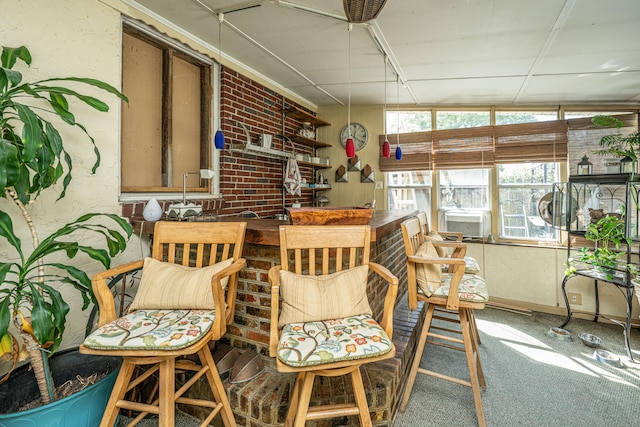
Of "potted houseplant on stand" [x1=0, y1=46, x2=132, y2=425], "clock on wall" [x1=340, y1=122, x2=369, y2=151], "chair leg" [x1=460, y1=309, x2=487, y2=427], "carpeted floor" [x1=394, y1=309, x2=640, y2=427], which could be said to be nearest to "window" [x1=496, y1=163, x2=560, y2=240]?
"carpeted floor" [x1=394, y1=309, x2=640, y2=427]

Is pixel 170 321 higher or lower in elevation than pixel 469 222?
lower

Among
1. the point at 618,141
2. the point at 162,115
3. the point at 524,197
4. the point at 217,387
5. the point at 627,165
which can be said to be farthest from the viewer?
the point at 524,197

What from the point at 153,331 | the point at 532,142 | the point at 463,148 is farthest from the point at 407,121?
the point at 153,331

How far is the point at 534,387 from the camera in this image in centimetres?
199

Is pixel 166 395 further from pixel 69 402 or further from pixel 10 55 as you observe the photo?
pixel 10 55

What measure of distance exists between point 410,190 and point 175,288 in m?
3.43

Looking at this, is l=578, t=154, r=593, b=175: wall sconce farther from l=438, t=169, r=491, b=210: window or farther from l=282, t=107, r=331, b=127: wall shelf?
l=282, t=107, r=331, b=127: wall shelf

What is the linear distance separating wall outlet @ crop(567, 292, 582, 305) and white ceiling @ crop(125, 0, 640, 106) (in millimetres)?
2227

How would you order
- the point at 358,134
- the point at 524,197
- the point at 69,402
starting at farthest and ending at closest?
the point at 358,134 → the point at 524,197 → the point at 69,402

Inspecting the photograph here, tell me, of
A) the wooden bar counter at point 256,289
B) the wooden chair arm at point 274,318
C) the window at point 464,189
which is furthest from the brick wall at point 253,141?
the window at point 464,189

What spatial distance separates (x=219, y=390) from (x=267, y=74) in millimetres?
3024

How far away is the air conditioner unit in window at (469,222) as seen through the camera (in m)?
3.67

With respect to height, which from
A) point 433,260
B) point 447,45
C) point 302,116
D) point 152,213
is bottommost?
point 433,260

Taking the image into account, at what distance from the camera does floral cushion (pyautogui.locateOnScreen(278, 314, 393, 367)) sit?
1063mm
